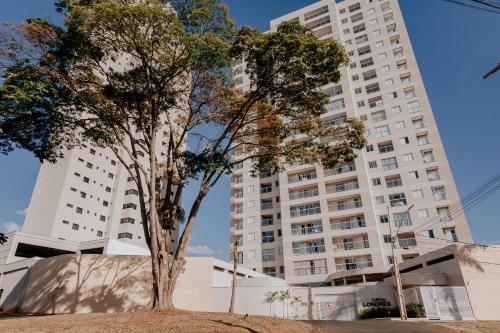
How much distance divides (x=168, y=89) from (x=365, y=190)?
30685 mm

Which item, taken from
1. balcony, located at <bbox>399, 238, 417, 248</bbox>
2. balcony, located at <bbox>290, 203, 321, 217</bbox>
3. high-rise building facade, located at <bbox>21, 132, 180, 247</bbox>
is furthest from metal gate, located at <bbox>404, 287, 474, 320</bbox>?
high-rise building facade, located at <bbox>21, 132, 180, 247</bbox>

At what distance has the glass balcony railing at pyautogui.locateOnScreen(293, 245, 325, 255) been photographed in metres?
38.5

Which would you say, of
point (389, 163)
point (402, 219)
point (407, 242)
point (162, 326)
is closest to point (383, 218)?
point (402, 219)

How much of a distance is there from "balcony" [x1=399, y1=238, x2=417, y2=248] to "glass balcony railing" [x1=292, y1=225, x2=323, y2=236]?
30.8 ft

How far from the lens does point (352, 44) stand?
164 ft

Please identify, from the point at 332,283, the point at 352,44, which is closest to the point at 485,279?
the point at 332,283

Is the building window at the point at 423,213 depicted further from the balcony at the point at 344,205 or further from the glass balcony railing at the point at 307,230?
the glass balcony railing at the point at 307,230

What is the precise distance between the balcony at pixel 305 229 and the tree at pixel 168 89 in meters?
25.4

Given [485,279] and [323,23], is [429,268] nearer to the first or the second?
[485,279]

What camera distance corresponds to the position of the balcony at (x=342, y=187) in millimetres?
40125

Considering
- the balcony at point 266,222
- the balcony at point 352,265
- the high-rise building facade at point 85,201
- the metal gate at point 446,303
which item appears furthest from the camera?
the high-rise building facade at point 85,201

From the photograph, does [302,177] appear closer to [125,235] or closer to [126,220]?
[125,235]

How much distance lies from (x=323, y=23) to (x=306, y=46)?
1754 inches

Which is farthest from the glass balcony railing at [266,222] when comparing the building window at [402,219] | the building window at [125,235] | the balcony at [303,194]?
the building window at [125,235]
